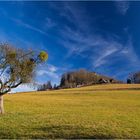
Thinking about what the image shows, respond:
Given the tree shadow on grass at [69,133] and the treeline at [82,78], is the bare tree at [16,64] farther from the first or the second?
the treeline at [82,78]

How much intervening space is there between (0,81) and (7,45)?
3.84 metres

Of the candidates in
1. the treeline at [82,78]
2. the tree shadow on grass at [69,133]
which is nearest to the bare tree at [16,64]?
the tree shadow on grass at [69,133]

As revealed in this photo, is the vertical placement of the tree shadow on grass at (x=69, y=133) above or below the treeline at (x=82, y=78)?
below

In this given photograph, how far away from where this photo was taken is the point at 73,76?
189 m

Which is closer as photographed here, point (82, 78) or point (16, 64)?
point (16, 64)

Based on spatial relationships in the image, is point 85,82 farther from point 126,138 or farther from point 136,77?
point 126,138

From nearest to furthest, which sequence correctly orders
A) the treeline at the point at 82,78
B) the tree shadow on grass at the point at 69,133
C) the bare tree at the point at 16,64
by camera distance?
1. the tree shadow on grass at the point at 69,133
2. the bare tree at the point at 16,64
3. the treeline at the point at 82,78

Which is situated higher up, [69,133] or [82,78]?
[82,78]

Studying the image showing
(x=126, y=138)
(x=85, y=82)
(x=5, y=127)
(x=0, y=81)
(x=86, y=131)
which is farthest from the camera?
(x=85, y=82)

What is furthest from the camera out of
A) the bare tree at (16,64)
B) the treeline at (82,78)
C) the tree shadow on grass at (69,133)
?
the treeline at (82,78)

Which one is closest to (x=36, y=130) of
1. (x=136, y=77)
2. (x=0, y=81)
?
(x=0, y=81)

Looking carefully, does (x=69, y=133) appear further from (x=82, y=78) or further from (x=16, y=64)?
(x=82, y=78)

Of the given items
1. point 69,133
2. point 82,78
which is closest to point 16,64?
point 69,133

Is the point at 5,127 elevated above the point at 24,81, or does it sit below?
below
